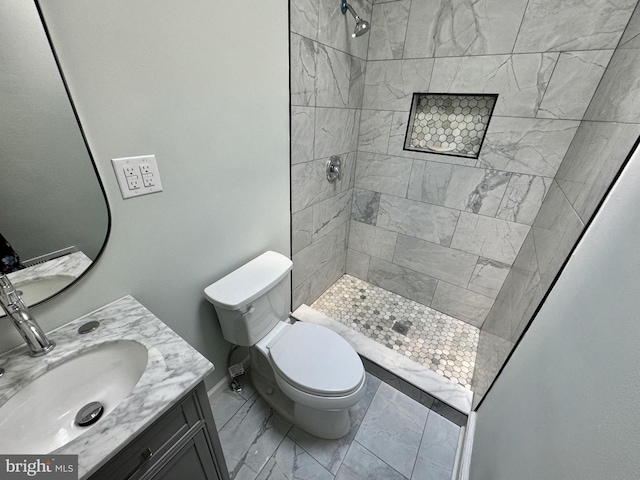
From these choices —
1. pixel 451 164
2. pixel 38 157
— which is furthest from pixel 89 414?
pixel 451 164

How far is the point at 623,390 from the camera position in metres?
0.43

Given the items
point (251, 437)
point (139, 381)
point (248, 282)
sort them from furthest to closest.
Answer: point (251, 437), point (248, 282), point (139, 381)

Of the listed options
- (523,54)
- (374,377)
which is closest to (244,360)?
(374,377)

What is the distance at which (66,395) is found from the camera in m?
0.71

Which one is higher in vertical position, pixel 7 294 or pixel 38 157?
pixel 38 157

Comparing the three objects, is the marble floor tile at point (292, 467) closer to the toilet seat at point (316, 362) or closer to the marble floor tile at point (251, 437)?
the marble floor tile at point (251, 437)

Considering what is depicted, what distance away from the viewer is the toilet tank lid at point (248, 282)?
3.61 feet

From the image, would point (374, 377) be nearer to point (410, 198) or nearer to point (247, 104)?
point (410, 198)

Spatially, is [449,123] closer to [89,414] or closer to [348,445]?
[348,445]

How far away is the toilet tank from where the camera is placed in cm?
112

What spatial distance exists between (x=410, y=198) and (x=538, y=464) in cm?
155

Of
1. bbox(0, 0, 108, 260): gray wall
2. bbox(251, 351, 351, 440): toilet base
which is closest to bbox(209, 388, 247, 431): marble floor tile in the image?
bbox(251, 351, 351, 440): toilet base

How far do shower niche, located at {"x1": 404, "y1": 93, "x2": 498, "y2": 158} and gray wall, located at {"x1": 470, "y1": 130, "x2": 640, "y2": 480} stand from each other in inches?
42.2

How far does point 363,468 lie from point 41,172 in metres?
1.67
